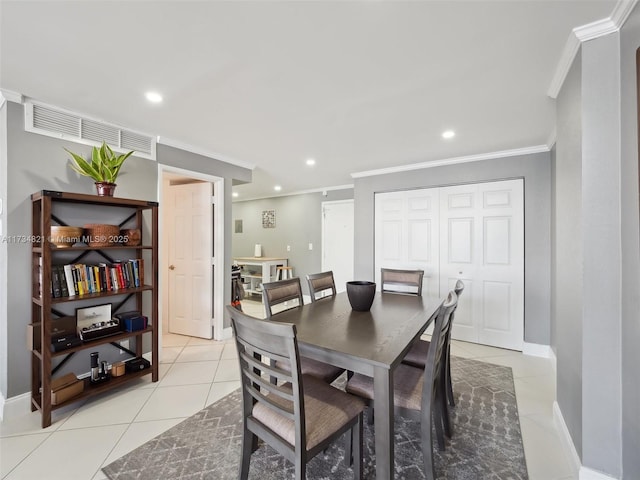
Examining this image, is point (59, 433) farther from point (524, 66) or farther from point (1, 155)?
point (524, 66)

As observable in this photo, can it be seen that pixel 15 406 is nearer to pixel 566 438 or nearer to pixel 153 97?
pixel 153 97

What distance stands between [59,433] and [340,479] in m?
1.90

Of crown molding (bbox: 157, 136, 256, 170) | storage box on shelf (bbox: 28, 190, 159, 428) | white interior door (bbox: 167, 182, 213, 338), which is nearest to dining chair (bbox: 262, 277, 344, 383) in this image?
storage box on shelf (bbox: 28, 190, 159, 428)

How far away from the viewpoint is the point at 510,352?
3270 mm

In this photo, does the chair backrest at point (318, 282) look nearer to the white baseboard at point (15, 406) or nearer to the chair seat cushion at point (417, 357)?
the chair seat cushion at point (417, 357)

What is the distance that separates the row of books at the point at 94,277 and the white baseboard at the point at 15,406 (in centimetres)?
82

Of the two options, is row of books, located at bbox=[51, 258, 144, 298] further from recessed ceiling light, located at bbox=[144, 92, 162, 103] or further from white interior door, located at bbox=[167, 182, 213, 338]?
recessed ceiling light, located at bbox=[144, 92, 162, 103]

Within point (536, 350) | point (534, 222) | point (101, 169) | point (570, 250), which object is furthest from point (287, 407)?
point (534, 222)

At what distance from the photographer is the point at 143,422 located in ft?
6.51

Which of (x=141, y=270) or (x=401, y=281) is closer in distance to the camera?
(x=141, y=270)

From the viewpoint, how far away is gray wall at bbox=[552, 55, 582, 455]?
1.54 m

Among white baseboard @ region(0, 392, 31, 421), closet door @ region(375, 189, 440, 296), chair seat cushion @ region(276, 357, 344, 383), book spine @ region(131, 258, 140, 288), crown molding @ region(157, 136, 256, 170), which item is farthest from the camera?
closet door @ region(375, 189, 440, 296)

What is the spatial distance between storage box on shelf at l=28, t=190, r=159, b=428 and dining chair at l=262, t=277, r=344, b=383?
→ 1.26 m

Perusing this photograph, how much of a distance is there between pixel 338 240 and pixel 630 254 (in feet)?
14.4
